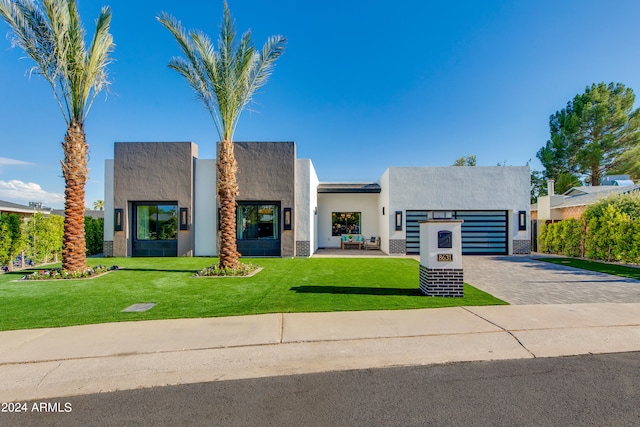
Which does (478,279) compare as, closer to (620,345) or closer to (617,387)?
(620,345)

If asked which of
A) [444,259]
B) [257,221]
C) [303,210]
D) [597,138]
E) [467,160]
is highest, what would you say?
[467,160]

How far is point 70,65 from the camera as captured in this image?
8555 mm

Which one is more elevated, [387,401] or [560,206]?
[560,206]

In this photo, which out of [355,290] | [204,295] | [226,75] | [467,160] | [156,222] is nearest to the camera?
[204,295]

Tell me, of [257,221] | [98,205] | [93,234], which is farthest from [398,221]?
[98,205]

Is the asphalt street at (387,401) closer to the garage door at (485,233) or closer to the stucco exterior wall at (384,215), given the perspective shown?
the stucco exterior wall at (384,215)

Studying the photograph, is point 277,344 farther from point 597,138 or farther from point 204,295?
point 597,138

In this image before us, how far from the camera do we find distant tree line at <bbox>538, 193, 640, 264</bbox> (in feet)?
37.5

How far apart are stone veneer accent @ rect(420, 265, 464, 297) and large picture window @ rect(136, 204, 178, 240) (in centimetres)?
1249

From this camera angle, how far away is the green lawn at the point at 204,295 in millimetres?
5578

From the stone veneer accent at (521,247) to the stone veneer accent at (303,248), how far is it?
10.6 meters

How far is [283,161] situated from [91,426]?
498 inches

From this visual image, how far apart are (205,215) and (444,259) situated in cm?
1174

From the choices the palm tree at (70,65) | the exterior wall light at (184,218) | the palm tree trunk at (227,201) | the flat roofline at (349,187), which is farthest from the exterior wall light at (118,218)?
the flat roofline at (349,187)
